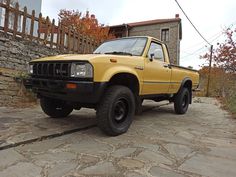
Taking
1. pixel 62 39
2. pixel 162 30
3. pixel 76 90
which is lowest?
pixel 76 90

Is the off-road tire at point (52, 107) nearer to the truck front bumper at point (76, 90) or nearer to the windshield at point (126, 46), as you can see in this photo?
the truck front bumper at point (76, 90)

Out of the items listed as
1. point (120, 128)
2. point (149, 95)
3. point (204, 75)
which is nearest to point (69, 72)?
point (120, 128)

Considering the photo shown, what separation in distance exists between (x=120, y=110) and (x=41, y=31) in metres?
5.39

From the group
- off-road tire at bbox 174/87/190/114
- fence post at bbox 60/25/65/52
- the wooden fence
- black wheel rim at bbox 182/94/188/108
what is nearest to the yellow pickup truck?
off-road tire at bbox 174/87/190/114

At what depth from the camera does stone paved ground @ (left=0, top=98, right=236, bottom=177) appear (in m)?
2.93

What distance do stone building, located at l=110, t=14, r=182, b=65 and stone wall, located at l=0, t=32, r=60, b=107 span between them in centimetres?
1976

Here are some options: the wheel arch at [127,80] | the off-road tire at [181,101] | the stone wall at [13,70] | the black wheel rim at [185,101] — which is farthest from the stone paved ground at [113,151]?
the black wheel rim at [185,101]

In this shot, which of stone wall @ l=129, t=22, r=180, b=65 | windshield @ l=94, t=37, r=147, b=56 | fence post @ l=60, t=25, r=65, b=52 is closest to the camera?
windshield @ l=94, t=37, r=147, b=56

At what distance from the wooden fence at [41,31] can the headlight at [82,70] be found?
164 inches

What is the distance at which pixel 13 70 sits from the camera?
23.8ft

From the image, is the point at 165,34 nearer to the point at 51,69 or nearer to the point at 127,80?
the point at 127,80

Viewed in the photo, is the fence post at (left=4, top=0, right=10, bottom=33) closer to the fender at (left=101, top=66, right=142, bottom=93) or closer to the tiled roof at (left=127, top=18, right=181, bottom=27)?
the fender at (left=101, top=66, right=142, bottom=93)

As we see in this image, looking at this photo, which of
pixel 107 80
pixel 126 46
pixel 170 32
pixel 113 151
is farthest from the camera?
pixel 170 32

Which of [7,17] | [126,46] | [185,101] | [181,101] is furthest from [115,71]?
[7,17]
